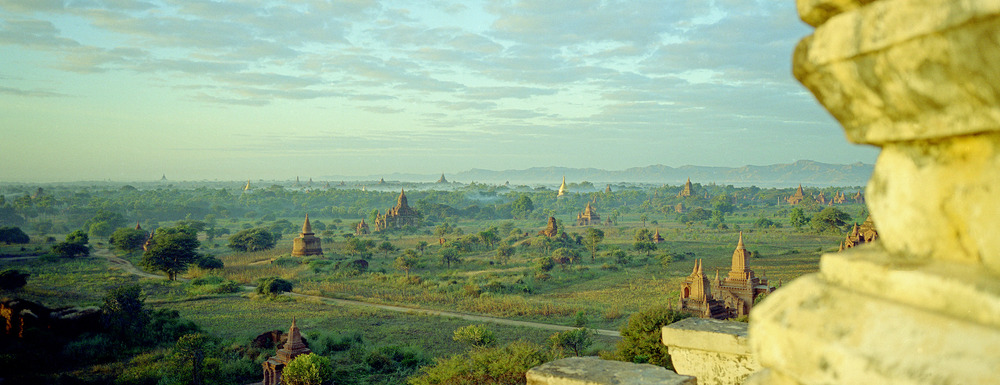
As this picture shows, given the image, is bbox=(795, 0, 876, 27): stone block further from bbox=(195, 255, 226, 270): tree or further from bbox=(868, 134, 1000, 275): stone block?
bbox=(195, 255, 226, 270): tree

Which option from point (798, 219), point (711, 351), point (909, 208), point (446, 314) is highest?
point (909, 208)

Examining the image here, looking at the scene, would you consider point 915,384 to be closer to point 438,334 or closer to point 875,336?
point 875,336

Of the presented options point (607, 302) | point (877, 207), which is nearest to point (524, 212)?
point (607, 302)

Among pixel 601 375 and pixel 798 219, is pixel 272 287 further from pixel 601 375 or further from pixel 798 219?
pixel 798 219

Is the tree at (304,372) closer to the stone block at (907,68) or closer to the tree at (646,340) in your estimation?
the tree at (646,340)

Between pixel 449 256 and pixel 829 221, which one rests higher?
pixel 829 221

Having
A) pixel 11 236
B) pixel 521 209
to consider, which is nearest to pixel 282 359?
pixel 11 236

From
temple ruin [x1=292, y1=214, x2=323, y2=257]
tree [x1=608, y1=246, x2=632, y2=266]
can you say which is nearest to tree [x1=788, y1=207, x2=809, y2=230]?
tree [x1=608, y1=246, x2=632, y2=266]
